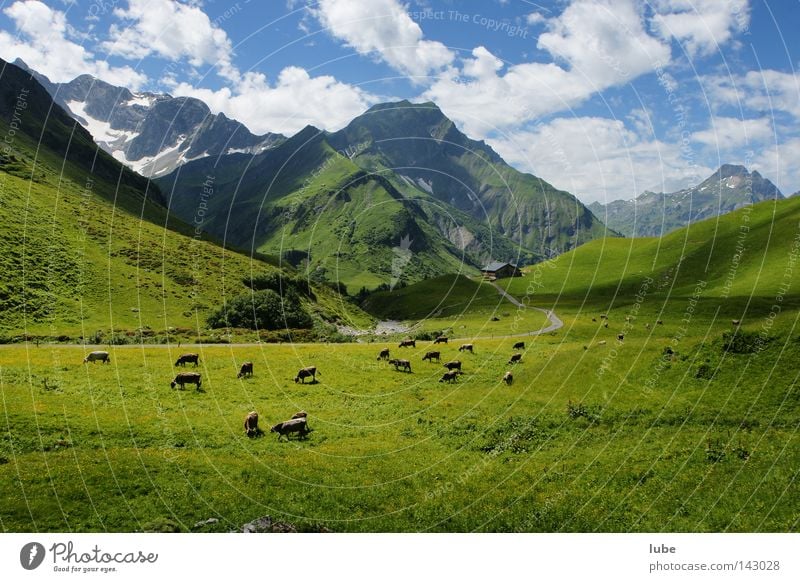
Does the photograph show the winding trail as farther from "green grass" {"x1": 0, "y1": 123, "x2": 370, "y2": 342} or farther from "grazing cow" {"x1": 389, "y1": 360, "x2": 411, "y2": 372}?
"green grass" {"x1": 0, "y1": 123, "x2": 370, "y2": 342}

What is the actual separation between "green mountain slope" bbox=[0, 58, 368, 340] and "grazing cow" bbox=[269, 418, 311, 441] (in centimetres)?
5292

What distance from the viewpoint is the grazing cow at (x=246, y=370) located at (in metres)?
44.2

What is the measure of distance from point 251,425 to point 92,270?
302ft

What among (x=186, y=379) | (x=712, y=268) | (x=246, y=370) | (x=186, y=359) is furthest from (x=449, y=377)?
(x=712, y=268)

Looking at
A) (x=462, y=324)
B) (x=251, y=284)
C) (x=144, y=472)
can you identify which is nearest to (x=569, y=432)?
(x=144, y=472)

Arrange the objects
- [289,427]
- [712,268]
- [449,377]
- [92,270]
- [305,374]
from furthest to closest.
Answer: [712,268] → [92,270] → [449,377] → [305,374] → [289,427]

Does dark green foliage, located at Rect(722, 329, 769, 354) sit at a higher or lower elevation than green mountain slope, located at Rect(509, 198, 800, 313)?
lower

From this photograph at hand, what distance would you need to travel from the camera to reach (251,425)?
2947 cm

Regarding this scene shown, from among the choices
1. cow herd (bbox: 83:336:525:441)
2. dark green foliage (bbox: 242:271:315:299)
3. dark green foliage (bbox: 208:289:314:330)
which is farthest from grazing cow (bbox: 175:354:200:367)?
dark green foliage (bbox: 242:271:315:299)

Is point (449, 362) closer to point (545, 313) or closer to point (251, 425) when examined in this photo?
point (251, 425)

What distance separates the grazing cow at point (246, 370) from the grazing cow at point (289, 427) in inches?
614

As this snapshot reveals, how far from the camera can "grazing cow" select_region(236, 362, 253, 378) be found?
44156 mm

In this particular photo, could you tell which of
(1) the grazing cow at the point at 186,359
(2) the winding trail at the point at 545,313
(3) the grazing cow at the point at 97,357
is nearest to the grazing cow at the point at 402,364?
(1) the grazing cow at the point at 186,359

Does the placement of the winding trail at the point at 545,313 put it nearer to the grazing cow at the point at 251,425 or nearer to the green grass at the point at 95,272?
the green grass at the point at 95,272
